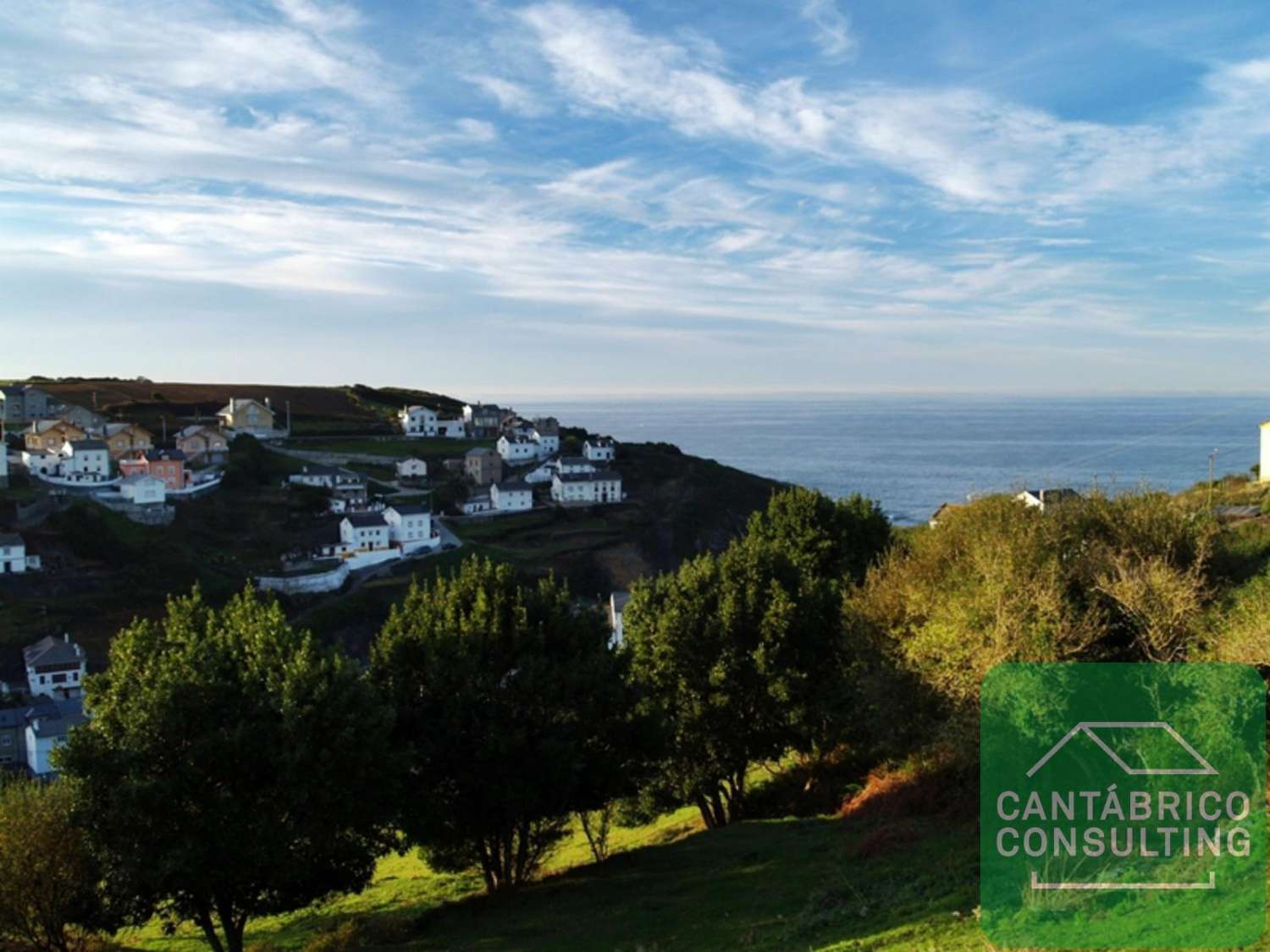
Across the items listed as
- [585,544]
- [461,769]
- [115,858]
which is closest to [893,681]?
[461,769]

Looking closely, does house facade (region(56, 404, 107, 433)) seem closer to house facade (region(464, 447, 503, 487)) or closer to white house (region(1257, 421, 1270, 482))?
house facade (region(464, 447, 503, 487))

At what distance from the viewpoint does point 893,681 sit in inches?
741

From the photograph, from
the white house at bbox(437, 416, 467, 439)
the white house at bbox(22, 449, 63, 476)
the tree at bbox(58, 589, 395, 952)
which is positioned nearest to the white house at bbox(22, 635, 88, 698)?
the white house at bbox(22, 449, 63, 476)

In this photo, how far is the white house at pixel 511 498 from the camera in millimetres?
90562

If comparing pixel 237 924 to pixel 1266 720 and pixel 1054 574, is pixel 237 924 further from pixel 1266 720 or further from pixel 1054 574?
pixel 1266 720

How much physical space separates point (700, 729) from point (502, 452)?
85.1 metres

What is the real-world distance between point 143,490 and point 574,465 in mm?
40268

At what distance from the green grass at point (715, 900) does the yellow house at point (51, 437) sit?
244ft

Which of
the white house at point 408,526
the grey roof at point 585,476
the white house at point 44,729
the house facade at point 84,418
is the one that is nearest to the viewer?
the white house at point 44,729

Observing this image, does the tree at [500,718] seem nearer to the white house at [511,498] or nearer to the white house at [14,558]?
the white house at [14,558]

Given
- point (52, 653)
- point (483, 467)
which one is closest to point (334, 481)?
point (483, 467)

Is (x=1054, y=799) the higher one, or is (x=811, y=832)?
(x=1054, y=799)

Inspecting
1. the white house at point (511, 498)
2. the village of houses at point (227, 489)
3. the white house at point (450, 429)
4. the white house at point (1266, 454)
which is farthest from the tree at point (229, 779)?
the white house at point (450, 429)

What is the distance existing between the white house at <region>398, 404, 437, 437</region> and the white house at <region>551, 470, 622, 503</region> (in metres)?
28.8
